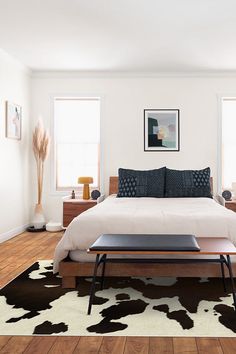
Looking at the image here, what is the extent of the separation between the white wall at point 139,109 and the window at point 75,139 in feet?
0.54

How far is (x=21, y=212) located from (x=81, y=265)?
10.4 feet

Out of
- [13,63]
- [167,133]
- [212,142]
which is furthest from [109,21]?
[212,142]

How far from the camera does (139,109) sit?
6.32 metres

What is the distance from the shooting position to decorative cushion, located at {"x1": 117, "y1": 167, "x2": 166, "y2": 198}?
527 cm

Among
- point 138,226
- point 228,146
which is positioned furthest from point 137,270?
point 228,146

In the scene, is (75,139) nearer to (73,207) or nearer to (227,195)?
(73,207)

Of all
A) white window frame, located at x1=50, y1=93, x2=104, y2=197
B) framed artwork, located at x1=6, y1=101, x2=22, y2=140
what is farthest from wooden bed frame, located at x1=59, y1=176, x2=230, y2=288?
white window frame, located at x1=50, y1=93, x2=104, y2=197

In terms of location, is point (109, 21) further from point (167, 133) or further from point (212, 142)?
point (212, 142)

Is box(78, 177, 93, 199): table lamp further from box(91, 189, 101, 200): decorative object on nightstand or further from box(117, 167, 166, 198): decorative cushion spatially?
box(117, 167, 166, 198): decorative cushion

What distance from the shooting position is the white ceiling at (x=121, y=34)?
12.2 ft

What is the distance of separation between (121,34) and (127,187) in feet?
6.80

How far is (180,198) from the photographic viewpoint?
5.12 meters

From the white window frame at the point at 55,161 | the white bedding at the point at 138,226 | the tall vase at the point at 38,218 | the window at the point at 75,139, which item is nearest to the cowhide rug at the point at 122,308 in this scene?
the white bedding at the point at 138,226

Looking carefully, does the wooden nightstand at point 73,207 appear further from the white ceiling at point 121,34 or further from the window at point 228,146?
the window at point 228,146
